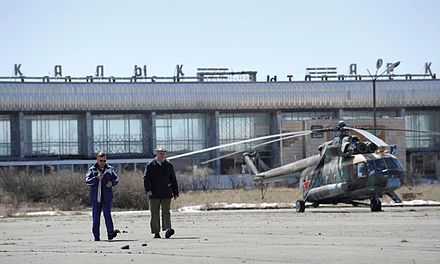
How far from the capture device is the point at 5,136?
84.0m

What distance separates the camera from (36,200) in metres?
57.2

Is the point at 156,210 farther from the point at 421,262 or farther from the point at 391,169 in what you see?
the point at 391,169

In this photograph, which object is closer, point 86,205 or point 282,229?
point 282,229

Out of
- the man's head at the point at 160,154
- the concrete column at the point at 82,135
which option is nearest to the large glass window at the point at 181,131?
the concrete column at the point at 82,135

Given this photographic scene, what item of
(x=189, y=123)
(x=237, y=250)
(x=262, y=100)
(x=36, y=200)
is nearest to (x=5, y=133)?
(x=189, y=123)

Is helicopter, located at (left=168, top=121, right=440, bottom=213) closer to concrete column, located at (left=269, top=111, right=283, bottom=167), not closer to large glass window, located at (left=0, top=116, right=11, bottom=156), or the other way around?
concrete column, located at (left=269, top=111, right=283, bottom=167)

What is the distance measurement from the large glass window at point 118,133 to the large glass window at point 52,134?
191 cm

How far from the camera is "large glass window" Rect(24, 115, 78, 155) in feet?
278

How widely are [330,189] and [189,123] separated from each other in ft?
174

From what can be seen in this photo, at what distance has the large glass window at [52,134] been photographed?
8475cm

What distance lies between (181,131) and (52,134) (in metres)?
10.9

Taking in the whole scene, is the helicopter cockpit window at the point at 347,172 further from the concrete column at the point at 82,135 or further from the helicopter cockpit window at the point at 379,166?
the concrete column at the point at 82,135

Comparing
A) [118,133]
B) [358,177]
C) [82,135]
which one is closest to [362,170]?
[358,177]

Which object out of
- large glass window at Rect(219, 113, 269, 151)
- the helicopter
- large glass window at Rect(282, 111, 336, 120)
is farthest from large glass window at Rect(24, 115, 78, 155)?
the helicopter
